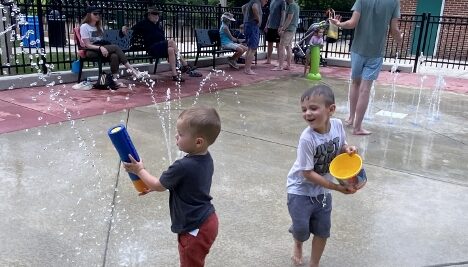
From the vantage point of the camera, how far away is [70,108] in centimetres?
643

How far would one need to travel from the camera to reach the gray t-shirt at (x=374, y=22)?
5.54 meters

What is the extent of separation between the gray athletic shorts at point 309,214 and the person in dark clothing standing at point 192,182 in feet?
1.89

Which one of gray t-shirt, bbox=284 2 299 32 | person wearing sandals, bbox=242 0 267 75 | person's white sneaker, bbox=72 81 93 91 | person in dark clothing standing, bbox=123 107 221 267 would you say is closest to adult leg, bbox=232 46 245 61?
person wearing sandals, bbox=242 0 267 75

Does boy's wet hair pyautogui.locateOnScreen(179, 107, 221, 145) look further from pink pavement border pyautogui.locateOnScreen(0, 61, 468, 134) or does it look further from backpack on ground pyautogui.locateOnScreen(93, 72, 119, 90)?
backpack on ground pyautogui.locateOnScreen(93, 72, 119, 90)

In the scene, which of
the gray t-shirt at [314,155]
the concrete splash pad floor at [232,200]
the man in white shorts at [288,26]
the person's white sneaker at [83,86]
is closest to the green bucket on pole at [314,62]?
the man in white shorts at [288,26]

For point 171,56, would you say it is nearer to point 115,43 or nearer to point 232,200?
point 115,43

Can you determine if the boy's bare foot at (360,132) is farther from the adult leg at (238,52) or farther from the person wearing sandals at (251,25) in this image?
the adult leg at (238,52)

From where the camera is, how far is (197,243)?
2.19 m

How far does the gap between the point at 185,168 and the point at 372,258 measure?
1.59 meters

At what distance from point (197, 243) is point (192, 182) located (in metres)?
0.30

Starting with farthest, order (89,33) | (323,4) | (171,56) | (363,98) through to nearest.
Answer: (323,4) < (171,56) < (89,33) < (363,98)

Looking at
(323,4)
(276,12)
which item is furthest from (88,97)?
(323,4)

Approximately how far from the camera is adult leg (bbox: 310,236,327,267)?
8.90 feet

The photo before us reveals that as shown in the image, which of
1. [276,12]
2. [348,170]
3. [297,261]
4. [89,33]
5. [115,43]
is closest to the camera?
[348,170]
